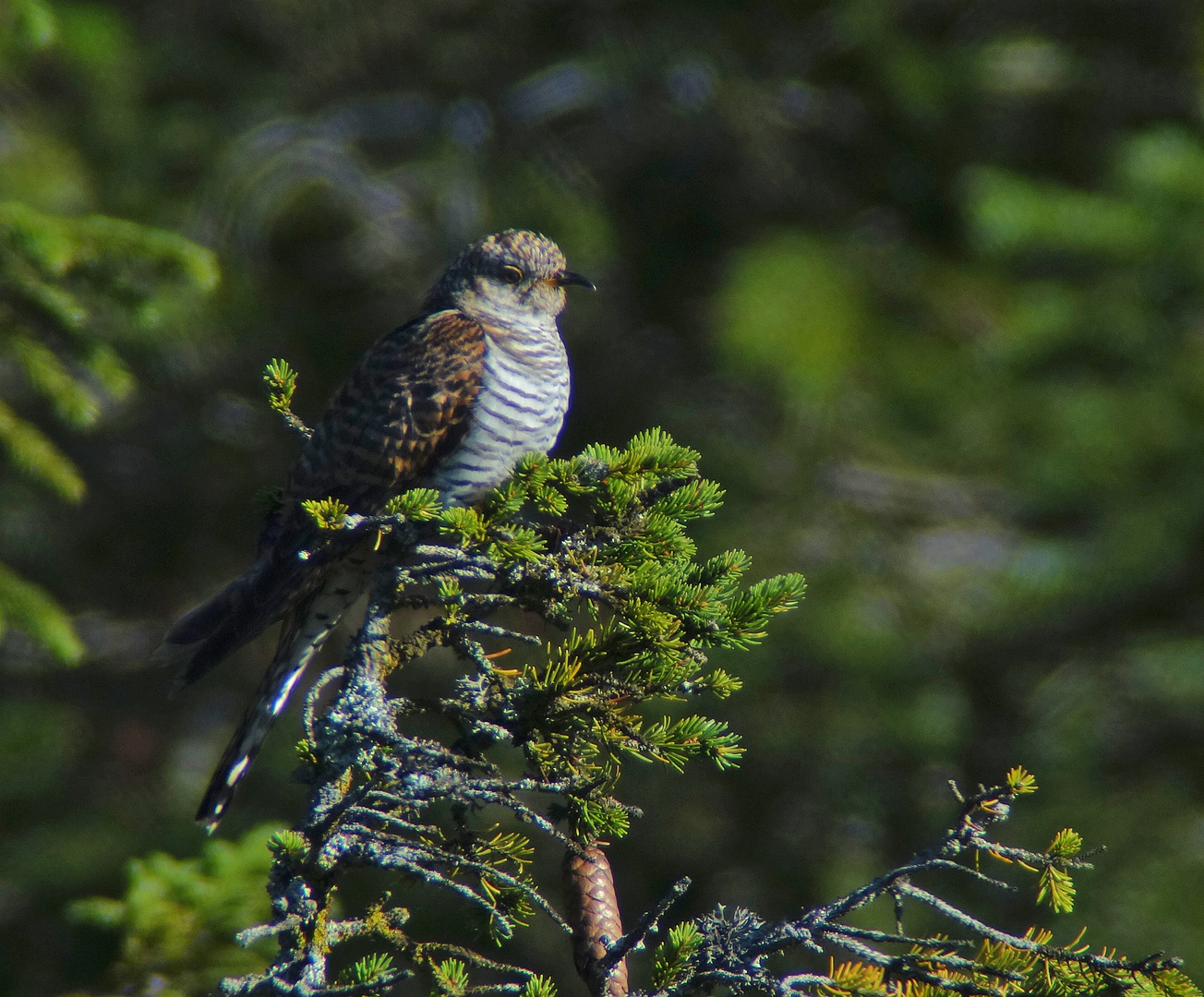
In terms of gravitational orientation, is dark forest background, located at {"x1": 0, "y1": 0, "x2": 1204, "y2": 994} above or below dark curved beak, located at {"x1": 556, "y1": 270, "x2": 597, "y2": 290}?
above

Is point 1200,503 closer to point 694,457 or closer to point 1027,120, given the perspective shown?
point 1027,120

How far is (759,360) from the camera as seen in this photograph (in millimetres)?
5508

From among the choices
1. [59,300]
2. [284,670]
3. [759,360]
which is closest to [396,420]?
[284,670]

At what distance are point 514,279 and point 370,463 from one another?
37.8 inches

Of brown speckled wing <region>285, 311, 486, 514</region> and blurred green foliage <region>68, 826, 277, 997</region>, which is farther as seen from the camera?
brown speckled wing <region>285, 311, 486, 514</region>

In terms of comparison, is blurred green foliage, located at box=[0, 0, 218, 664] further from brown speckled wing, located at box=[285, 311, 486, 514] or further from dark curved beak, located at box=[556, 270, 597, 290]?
dark curved beak, located at box=[556, 270, 597, 290]

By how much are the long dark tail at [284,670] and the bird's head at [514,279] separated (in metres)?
1.01

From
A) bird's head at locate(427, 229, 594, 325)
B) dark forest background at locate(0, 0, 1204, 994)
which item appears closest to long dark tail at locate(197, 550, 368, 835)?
bird's head at locate(427, 229, 594, 325)

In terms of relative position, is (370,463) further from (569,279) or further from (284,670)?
(569,279)

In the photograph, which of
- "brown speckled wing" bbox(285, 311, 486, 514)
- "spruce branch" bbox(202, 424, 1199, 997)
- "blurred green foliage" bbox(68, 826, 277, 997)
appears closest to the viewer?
"spruce branch" bbox(202, 424, 1199, 997)

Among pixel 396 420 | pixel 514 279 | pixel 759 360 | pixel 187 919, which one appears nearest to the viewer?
pixel 187 919

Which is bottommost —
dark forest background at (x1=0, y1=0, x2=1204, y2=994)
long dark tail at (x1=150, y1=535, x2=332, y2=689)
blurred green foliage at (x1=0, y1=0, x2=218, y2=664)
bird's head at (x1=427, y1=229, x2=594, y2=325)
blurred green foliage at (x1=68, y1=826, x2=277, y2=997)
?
blurred green foliage at (x1=68, y1=826, x2=277, y2=997)

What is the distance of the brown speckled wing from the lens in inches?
128

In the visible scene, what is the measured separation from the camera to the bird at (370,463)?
307 cm
